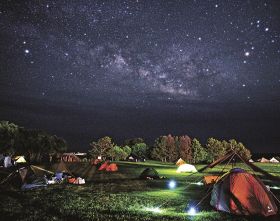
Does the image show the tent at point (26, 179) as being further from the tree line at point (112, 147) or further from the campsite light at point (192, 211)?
the tree line at point (112, 147)

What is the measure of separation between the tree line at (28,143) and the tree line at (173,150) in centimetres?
2391

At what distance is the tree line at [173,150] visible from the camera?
362 ft

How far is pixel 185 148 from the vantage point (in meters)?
113

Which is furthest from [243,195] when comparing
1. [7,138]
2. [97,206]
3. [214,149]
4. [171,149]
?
[171,149]

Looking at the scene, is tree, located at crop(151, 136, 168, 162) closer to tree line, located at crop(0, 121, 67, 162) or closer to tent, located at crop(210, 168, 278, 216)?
tree line, located at crop(0, 121, 67, 162)

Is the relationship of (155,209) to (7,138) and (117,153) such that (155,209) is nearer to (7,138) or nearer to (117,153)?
(7,138)

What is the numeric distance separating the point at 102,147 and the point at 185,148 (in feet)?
114

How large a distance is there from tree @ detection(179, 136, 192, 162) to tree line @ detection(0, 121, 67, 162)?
4246cm

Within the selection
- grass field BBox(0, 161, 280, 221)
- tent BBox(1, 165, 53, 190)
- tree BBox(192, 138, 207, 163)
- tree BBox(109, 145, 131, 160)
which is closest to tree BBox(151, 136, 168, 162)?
tree BBox(192, 138, 207, 163)

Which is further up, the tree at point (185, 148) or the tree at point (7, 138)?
the tree at point (7, 138)

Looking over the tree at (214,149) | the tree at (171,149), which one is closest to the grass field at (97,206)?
the tree at (214,149)

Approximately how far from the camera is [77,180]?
28.0 m

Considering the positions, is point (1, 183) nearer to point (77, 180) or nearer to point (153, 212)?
point (77, 180)

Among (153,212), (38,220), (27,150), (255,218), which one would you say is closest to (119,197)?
(153,212)
